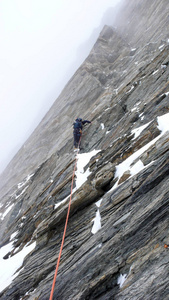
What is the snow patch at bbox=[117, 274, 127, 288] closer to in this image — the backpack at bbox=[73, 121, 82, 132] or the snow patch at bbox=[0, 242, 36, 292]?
the snow patch at bbox=[0, 242, 36, 292]

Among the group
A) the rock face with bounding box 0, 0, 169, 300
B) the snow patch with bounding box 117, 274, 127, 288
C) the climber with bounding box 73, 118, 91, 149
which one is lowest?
the snow patch with bounding box 117, 274, 127, 288

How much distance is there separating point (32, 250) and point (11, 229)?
25.8ft

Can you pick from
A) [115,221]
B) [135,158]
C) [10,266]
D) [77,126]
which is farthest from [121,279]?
[77,126]

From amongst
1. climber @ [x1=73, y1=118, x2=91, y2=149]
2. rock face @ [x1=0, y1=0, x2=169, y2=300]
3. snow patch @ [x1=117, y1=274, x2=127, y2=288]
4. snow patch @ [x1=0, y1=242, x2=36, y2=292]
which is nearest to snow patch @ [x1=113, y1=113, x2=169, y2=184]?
rock face @ [x1=0, y1=0, x2=169, y2=300]

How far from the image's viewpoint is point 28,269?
366 inches

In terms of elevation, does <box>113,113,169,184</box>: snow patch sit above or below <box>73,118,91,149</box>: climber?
below

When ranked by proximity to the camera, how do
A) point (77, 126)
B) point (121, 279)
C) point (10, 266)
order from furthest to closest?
1. point (77, 126)
2. point (10, 266)
3. point (121, 279)

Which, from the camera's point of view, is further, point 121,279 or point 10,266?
point 10,266

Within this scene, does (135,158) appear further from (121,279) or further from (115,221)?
(121,279)

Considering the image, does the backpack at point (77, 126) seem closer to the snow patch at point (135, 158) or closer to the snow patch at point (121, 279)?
the snow patch at point (135, 158)

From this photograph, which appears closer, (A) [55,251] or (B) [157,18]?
(A) [55,251]

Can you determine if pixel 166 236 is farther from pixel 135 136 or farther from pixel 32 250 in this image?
pixel 32 250

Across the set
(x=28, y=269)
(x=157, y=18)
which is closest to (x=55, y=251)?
(x=28, y=269)

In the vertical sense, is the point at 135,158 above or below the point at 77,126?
below
